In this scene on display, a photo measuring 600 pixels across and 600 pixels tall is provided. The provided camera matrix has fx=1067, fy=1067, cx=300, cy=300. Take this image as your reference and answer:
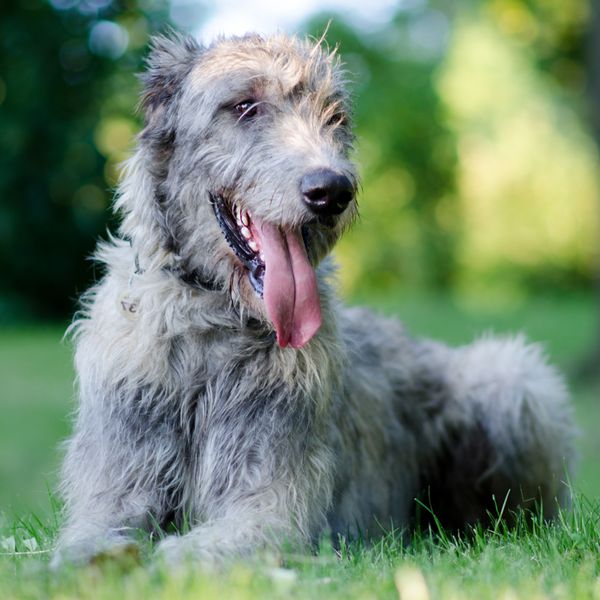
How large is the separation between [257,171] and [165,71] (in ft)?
2.85

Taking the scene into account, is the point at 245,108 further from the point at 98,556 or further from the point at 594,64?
the point at 594,64

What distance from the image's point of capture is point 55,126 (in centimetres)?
2384

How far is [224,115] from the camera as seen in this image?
15.6 ft

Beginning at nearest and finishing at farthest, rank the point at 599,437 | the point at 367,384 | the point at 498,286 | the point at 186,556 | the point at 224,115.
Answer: the point at 186,556 → the point at 224,115 → the point at 367,384 → the point at 599,437 → the point at 498,286

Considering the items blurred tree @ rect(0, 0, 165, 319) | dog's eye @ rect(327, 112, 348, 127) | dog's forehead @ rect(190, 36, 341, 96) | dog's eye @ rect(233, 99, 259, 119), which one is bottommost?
blurred tree @ rect(0, 0, 165, 319)

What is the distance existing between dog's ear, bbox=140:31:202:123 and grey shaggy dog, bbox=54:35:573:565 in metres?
0.01

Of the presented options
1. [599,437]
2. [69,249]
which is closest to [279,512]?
[599,437]

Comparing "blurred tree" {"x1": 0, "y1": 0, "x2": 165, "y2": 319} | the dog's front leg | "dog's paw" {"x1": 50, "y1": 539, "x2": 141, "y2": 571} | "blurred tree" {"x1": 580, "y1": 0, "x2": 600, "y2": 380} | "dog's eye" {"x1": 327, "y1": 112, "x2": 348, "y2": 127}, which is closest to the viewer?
"dog's paw" {"x1": 50, "y1": 539, "x2": 141, "y2": 571}

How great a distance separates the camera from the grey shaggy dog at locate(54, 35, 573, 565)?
4.51 meters

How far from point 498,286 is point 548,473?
3306 centimetres

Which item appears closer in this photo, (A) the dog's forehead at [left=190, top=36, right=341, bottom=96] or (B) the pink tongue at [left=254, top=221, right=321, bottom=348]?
(B) the pink tongue at [left=254, top=221, right=321, bottom=348]

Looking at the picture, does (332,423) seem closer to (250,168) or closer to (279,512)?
(279,512)

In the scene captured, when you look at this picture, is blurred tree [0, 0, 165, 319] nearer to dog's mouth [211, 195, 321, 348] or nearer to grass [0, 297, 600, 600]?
grass [0, 297, 600, 600]

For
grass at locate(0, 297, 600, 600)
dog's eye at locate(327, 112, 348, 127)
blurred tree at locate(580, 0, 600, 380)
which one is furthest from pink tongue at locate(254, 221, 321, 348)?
blurred tree at locate(580, 0, 600, 380)
